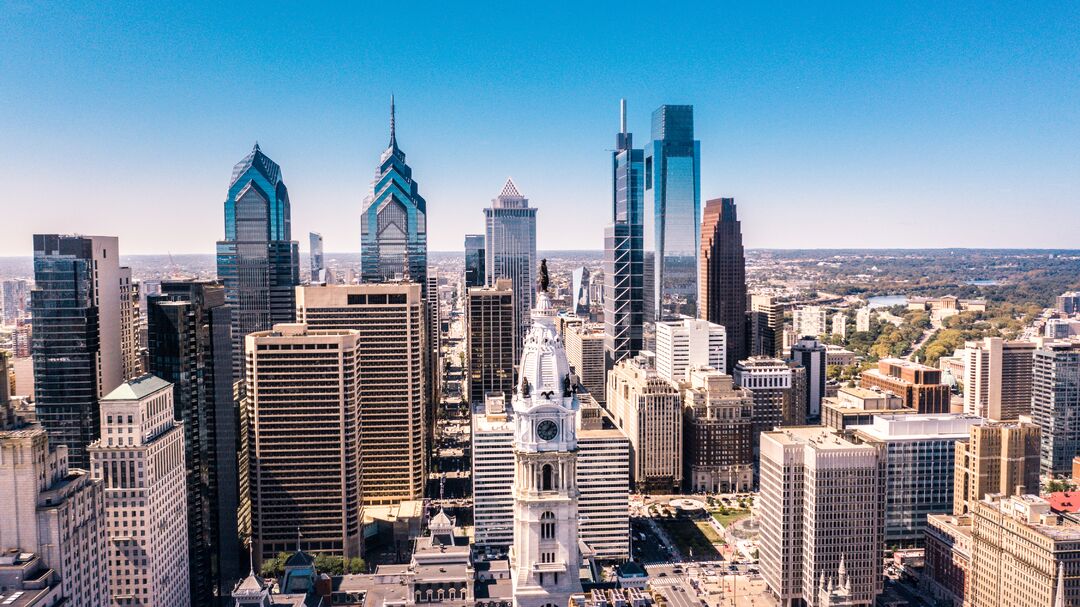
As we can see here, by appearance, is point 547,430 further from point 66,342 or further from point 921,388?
point 921,388

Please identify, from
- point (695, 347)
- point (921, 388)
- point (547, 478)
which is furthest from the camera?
point (695, 347)

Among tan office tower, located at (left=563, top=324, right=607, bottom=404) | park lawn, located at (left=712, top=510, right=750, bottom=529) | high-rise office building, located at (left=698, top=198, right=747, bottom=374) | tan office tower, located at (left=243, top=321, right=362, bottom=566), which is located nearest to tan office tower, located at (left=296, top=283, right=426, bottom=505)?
tan office tower, located at (left=243, top=321, right=362, bottom=566)

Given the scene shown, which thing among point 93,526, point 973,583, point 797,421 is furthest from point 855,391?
point 93,526

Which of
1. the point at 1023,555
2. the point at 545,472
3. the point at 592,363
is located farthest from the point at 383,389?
the point at 592,363

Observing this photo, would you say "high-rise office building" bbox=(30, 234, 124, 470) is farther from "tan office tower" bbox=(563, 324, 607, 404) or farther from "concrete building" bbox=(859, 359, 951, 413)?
"tan office tower" bbox=(563, 324, 607, 404)

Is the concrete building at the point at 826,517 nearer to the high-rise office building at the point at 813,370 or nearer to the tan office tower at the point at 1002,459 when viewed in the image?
the tan office tower at the point at 1002,459
